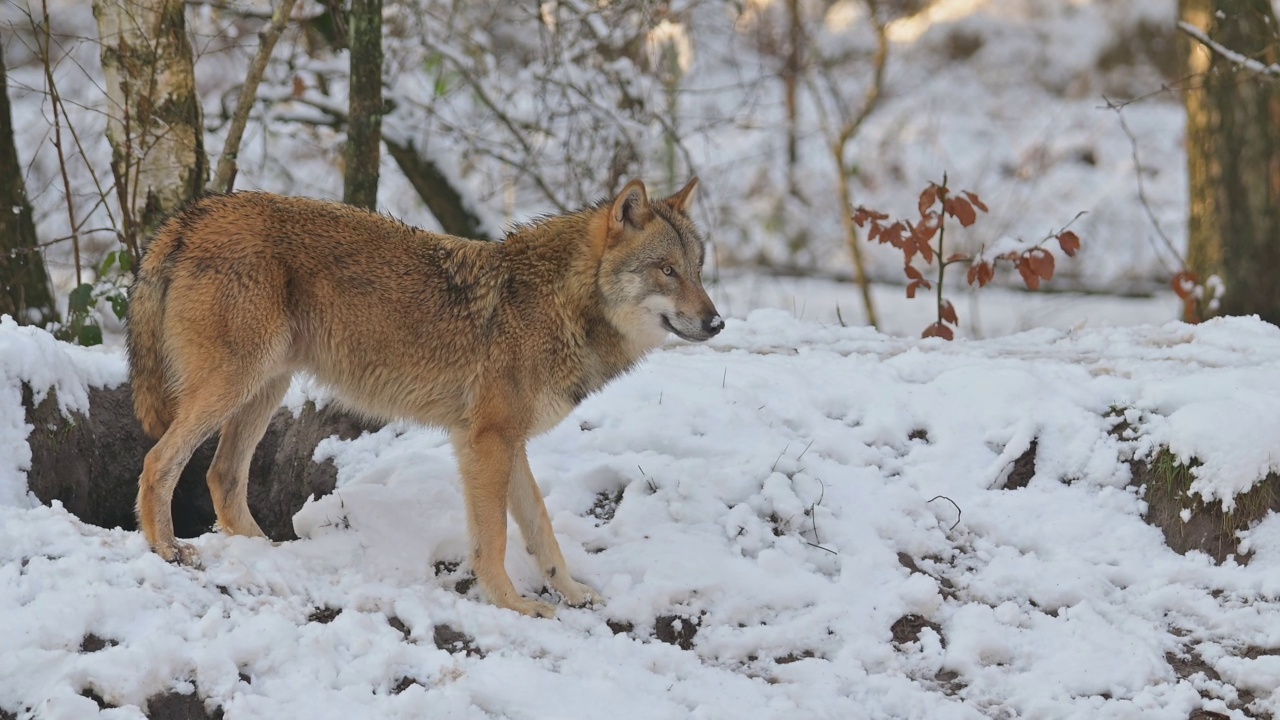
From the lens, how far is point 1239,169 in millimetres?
8984

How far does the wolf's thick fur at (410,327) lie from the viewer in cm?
434

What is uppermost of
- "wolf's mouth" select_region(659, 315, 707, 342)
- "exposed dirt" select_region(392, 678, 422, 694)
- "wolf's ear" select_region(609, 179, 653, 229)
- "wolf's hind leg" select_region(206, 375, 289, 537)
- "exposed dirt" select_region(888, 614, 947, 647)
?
"wolf's ear" select_region(609, 179, 653, 229)

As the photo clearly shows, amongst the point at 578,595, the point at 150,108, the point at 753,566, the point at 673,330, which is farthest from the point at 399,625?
the point at 150,108

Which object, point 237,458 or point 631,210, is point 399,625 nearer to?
point 237,458

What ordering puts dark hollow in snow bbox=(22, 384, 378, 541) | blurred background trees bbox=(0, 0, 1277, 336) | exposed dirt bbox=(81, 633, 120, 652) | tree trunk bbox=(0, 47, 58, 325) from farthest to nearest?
tree trunk bbox=(0, 47, 58, 325) < blurred background trees bbox=(0, 0, 1277, 336) < dark hollow in snow bbox=(22, 384, 378, 541) < exposed dirt bbox=(81, 633, 120, 652)

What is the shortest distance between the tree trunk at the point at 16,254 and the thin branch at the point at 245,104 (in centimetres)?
145

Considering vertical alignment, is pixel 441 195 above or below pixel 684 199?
above

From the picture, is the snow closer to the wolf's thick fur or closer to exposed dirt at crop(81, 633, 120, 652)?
exposed dirt at crop(81, 633, 120, 652)

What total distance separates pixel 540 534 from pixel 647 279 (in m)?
1.17

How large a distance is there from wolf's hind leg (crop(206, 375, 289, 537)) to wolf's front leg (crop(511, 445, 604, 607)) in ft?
3.71

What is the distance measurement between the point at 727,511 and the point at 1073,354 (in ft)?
8.82

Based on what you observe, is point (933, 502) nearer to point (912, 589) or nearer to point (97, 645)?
point (912, 589)

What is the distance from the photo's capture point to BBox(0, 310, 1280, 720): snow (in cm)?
365

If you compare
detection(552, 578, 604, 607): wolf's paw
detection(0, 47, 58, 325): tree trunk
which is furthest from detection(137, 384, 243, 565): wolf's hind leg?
detection(0, 47, 58, 325): tree trunk
